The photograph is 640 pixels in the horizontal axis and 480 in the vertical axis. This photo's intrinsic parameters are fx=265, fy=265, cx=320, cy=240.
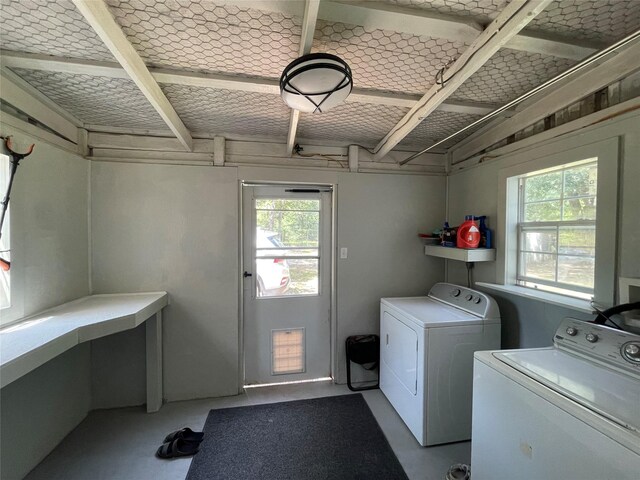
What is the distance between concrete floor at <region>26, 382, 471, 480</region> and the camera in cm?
168

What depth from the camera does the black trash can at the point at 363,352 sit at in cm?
261

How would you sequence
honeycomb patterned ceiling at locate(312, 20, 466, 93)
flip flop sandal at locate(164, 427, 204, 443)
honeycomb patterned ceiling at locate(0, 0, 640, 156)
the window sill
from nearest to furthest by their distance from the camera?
honeycomb patterned ceiling at locate(0, 0, 640, 156), honeycomb patterned ceiling at locate(312, 20, 466, 93), the window sill, flip flop sandal at locate(164, 427, 204, 443)

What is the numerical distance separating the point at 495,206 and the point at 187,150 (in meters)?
2.72

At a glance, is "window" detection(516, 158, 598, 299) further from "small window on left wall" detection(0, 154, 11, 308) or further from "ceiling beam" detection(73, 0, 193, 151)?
"small window on left wall" detection(0, 154, 11, 308)

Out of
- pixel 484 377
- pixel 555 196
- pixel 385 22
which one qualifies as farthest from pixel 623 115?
pixel 484 377

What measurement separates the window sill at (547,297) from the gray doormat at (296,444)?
1.43 meters

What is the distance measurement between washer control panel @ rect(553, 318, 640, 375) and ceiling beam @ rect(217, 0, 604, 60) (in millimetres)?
1408

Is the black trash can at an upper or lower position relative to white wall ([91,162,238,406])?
lower

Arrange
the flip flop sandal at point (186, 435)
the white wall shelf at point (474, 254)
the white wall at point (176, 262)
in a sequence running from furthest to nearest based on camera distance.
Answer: the white wall at point (176, 262) < the white wall shelf at point (474, 254) < the flip flop sandal at point (186, 435)

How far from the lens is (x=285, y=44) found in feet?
4.49

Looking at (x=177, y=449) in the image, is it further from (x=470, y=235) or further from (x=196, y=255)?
(x=470, y=235)

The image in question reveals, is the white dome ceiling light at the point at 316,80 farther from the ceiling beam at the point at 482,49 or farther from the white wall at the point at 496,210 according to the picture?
the white wall at the point at 496,210

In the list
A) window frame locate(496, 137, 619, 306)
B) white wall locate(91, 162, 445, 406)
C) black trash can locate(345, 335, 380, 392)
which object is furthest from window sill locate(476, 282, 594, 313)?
black trash can locate(345, 335, 380, 392)

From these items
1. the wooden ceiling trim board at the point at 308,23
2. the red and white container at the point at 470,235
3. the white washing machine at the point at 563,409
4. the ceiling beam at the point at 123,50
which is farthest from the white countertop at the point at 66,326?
the red and white container at the point at 470,235
